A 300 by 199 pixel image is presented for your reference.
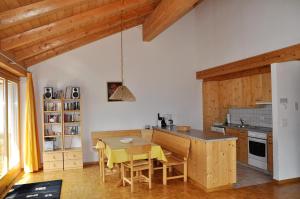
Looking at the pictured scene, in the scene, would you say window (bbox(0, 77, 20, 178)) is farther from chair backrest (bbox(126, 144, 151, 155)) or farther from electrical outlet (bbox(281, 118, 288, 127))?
electrical outlet (bbox(281, 118, 288, 127))

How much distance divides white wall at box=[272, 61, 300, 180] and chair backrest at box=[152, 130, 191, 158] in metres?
1.67

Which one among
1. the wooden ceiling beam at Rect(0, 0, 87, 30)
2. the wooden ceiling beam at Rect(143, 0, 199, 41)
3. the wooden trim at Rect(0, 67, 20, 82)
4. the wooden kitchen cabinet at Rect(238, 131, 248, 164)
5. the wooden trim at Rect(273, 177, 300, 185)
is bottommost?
the wooden trim at Rect(273, 177, 300, 185)

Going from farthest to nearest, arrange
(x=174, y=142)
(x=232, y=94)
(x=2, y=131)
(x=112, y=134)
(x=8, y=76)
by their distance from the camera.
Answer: (x=232, y=94)
(x=112, y=134)
(x=174, y=142)
(x=8, y=76)
(x=2, y=131)

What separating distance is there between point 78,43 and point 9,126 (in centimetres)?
245

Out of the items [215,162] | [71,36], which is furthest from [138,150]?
[71,36]

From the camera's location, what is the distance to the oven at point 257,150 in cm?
494

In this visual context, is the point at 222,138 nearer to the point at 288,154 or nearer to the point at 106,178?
the point at 288,154

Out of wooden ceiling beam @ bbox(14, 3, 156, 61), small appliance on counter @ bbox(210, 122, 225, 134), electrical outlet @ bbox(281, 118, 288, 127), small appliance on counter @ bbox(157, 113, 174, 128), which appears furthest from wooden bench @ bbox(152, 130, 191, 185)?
wooden ceiling beam @ bbox(14, 3, 156, 61)

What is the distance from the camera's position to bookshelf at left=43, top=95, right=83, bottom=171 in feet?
18.5

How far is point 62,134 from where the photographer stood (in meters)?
5.70

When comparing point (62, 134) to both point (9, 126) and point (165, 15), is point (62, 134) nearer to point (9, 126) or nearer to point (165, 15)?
point (9, 126)

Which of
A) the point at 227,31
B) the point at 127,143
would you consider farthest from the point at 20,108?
the point at 227,31

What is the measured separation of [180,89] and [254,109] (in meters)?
2.08

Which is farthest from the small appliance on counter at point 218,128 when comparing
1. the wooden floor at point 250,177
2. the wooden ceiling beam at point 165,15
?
the wooden ceiling beam at point 165,15
